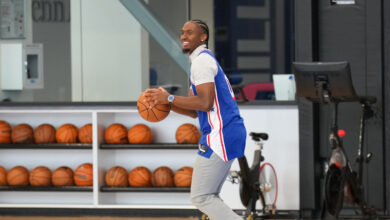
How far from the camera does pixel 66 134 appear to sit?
6.72 meters

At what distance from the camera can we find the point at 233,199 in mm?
6648

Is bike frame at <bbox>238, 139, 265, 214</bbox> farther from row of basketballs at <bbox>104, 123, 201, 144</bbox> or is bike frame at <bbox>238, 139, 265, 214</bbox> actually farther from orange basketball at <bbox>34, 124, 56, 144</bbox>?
orange basketball at <bbox>34, 124, 56, 144</bbox>

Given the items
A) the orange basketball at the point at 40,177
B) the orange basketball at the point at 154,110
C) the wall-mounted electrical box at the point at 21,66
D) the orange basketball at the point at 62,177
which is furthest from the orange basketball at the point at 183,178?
the orange basketball at the point at 154,110

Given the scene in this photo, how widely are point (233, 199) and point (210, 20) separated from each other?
1821 millimetres

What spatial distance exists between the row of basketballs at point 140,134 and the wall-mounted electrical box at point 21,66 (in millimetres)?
1043

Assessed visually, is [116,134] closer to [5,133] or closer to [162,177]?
[162,177]

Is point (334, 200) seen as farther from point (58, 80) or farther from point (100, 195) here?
point (58, 80)

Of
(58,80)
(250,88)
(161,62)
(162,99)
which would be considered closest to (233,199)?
(250,88)

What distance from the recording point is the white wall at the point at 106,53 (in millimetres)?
7199

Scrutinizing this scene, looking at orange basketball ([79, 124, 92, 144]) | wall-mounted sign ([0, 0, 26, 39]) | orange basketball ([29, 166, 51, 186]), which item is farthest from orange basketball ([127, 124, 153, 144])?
wall-mounted sign ([0, 0, 26, 39])

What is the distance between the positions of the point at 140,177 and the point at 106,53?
1.37 meters

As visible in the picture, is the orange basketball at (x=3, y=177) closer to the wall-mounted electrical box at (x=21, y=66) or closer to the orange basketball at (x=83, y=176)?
the orange basketball at (x=83, y=176)

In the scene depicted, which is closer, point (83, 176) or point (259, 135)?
point (259, 135)

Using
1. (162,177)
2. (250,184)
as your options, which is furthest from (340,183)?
(162,177)
